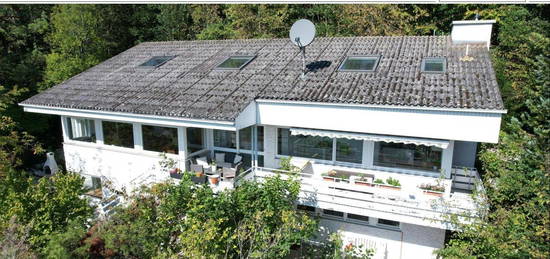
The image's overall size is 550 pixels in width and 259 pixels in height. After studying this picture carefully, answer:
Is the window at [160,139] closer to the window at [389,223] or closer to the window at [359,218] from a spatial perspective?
the window at [359,218]

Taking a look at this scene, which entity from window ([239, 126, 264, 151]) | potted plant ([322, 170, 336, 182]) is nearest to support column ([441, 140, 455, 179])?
potted plant ([322, 170, 336, 182])

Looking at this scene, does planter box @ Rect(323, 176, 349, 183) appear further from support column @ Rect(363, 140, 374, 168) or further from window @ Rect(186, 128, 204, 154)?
window @ Rect(186, 128, 204, 154)

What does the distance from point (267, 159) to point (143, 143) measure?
7.18 meters

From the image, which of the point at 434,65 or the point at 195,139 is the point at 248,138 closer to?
the point at 195,139

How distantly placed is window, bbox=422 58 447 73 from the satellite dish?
19.0ft

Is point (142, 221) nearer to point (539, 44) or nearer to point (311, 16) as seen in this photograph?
point (539, 44)

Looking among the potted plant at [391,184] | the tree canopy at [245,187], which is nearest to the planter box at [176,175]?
the tree canopy at [245,187]

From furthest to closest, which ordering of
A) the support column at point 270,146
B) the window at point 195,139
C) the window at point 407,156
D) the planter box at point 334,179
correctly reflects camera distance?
the window at point 195,139
the support column at point 270,146
the planter box at point 334,179
the window at point 407,156

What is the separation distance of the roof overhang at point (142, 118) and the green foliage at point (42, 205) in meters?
3.64

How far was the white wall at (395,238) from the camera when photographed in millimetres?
15016

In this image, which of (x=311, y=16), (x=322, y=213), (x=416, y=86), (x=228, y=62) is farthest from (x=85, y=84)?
(x=311, y=16)

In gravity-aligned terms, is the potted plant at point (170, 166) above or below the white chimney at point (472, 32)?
below

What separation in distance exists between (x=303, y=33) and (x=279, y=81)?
9.43ft

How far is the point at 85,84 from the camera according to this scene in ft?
72.8
